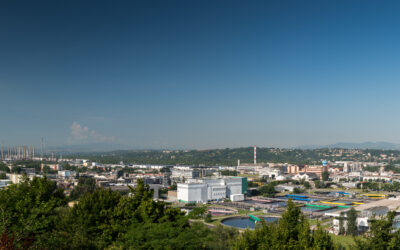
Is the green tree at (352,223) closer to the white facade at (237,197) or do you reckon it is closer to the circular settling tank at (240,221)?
the circular settling tank at (240,221)

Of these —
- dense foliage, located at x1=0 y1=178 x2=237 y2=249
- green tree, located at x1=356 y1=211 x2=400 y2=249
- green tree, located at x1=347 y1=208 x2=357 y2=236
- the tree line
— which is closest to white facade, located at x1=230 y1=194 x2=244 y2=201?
green tree, located at x1=347 y1=208 x2=357 y2=236

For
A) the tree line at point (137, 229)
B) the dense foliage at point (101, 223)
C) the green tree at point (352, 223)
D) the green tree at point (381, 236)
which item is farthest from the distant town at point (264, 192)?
the green tree at point (381, 236)

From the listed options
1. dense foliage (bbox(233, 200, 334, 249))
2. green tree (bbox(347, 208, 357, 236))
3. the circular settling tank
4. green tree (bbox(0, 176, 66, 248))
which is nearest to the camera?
dense foliage (bbox(233, 200, 334, 249))

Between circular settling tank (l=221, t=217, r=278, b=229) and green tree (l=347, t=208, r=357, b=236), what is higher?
green tree (l=347, t=208, r=357, b=236)

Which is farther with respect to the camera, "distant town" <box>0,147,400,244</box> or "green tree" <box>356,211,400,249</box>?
"distant town" <box>0,147,400,244</box>

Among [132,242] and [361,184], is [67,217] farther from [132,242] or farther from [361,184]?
[361,184]

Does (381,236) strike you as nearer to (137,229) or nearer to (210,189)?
(137,229)

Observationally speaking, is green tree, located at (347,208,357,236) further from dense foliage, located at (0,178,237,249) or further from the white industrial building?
the white industrial building

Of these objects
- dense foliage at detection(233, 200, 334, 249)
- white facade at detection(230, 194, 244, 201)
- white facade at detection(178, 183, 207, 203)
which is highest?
dense foliage at detection(233, 200, 334, 249)
